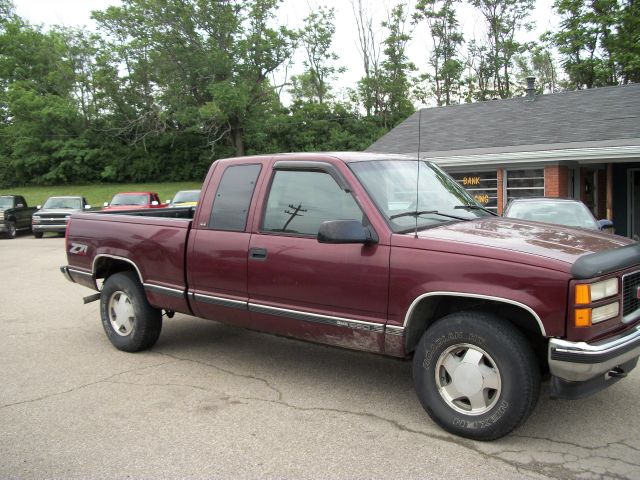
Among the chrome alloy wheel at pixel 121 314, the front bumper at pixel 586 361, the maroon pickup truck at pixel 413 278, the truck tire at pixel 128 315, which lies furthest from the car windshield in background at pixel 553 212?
the chrome alloy wheel at pixel 121 314

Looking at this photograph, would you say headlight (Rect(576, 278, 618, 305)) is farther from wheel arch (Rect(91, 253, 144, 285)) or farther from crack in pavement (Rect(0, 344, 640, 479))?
wheel arch (Rect(91, 253, 144, 285))

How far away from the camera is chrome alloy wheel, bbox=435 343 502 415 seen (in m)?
3.56

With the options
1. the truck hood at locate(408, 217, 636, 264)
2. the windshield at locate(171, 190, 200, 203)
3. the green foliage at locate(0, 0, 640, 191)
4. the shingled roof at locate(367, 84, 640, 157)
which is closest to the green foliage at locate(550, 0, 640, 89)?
the green foliage at locate(0, 0, 640, 191)

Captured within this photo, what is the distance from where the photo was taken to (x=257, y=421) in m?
4.02

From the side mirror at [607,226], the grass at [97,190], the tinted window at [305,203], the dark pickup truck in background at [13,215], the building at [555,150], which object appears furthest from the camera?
the grass at [97,190]

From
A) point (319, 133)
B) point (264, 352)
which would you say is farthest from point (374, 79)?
point (264, 352)

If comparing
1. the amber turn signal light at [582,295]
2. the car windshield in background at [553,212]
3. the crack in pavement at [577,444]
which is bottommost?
the crack in pavement at [577,444]

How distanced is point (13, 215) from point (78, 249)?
766 inches

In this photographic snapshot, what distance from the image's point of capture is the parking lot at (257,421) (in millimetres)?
3344

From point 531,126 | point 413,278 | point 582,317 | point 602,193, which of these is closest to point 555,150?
point 531,126

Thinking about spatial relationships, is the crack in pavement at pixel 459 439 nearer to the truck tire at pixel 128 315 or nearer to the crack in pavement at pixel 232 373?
the crack in pavement at pixel 232 373

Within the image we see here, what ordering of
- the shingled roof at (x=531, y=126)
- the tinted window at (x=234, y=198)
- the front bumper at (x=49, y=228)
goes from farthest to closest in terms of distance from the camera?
the front bumper at (x=49, y=228) → the shingled roof at (x=531, y=126) → the tinted window at (x=234, y=198)

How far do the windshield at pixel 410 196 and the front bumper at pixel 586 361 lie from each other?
133 cm

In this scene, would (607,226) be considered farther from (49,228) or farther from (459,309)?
(49,228)
